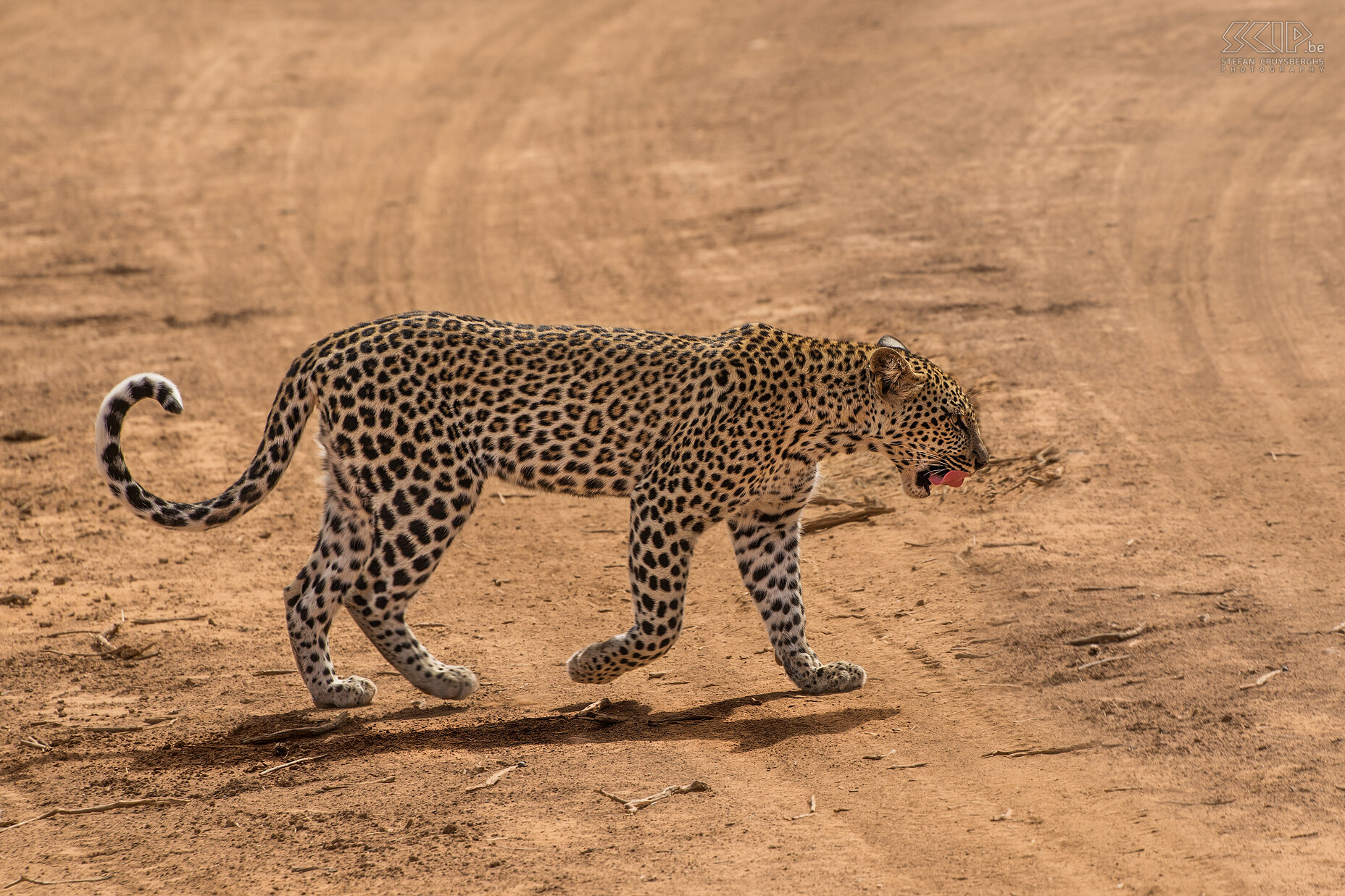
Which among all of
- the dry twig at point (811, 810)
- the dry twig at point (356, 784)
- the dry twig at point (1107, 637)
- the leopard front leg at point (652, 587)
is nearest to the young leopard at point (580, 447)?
the leopard front leg at point (652, 587)

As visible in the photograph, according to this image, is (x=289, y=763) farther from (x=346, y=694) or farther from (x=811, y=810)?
(x=811, y=810)

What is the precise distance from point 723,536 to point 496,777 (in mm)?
4369

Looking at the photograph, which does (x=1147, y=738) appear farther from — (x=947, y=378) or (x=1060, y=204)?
(x=1060, y=204)

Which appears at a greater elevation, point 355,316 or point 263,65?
point 263,65

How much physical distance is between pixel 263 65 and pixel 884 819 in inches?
771

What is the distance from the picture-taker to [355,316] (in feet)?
47.3

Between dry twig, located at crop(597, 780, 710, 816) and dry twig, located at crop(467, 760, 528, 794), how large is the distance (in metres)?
0.51

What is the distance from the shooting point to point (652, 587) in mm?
7367

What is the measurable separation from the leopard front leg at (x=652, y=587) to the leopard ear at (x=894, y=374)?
1.30 meters

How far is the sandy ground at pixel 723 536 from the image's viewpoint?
6.28 m

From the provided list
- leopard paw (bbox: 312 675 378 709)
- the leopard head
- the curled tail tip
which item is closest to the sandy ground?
leopard paw (bbox: 312 675 378 709)

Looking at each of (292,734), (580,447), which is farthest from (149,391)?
(580,447)

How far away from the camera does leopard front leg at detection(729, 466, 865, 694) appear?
775 centimetres

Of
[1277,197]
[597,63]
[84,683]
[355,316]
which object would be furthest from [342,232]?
[1277,197]
